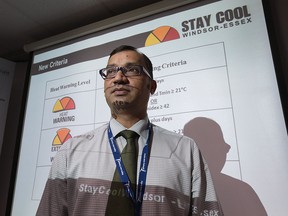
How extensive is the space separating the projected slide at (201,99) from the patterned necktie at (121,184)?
0.34 meters

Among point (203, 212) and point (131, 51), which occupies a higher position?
point (131, 51)

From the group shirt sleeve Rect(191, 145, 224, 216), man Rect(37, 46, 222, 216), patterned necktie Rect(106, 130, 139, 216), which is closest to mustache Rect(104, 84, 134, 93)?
man Rect(37, 46, 222, 216)

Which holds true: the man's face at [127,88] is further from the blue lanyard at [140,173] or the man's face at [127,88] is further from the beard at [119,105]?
the blue lanyard at [140,173]

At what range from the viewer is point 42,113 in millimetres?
1489

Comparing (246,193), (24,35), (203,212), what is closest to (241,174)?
(246,193)

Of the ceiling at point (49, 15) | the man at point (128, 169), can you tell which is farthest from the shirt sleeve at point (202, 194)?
the ceiling at point (49, 15)

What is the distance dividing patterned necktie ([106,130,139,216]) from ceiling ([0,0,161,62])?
38.8 inches

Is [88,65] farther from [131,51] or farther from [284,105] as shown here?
[284,105]

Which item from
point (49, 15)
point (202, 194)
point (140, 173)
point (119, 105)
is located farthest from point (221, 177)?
point (49, 15)

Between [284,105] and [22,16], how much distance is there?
1.61 metres

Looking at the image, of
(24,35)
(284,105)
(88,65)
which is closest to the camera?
(284,105)

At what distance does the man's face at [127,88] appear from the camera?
2.63 ft

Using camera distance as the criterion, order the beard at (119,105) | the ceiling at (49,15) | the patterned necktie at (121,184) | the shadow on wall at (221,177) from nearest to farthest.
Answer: the patterned necktie at (121,184), the beard at (119,105), the shadow on wall at (221,177), the ceiling at (49,15)

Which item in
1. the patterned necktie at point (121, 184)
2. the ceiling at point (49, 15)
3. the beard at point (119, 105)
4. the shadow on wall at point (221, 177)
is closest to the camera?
the patterned necktie at point (121, 184)
